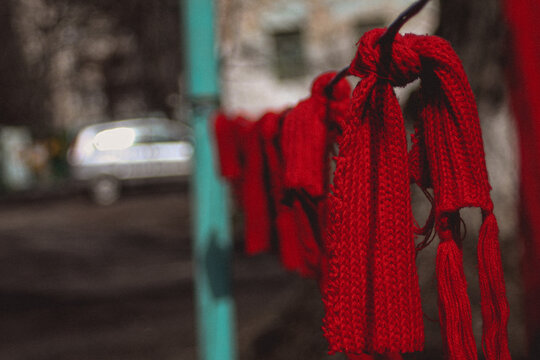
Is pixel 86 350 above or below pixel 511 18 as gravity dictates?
below

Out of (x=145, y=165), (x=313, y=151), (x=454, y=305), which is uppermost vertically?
(x=313, y=151)

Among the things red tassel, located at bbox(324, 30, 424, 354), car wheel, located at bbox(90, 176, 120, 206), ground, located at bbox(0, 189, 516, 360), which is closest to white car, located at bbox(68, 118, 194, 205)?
car wheel, located at bbox(90, 176, 120, 206)

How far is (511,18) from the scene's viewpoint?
125cm

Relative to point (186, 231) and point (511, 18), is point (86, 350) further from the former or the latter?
point (186, 231)

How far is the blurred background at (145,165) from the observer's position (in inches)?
125

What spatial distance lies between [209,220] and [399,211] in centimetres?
176

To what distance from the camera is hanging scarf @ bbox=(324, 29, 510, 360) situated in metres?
1.03

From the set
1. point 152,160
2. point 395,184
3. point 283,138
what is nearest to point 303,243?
point 283,138

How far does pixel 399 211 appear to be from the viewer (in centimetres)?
106

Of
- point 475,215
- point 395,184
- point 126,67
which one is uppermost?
point 126,67

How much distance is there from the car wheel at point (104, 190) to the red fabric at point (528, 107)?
1471 cm

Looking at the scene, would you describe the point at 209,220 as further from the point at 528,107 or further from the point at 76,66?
the point at 76,66

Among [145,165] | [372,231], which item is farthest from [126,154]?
[372,231]

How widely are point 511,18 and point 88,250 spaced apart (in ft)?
31.4
